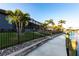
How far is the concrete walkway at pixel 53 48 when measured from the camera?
16.4 feet

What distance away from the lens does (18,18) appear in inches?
233

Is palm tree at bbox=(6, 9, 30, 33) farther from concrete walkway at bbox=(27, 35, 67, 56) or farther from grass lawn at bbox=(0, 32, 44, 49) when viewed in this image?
concrete walkway at bbox=(27, 35, 67, 56)

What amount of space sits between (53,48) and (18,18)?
128cm

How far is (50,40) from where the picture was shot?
19.4 feet

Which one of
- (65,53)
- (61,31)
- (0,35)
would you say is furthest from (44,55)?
(0,35)

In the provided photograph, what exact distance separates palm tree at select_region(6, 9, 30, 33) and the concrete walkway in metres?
0.70

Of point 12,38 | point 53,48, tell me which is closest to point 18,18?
point 12,38

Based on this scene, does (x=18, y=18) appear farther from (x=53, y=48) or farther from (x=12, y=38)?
(x=53, y=48)

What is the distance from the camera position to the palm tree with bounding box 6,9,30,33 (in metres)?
5.46

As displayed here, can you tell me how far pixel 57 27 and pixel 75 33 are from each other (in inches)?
20.7

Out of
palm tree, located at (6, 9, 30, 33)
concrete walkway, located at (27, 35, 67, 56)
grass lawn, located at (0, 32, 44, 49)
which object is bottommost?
concrete walkway, located at (27, 35, 67, 56)

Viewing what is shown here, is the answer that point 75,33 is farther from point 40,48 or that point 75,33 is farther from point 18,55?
point 18,55

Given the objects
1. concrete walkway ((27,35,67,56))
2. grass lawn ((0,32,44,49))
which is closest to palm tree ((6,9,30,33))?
grass lawn ((0,32,44,49))

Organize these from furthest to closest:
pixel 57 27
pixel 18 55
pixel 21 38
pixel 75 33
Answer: pixel 21 38 < pixel 57 27 < pixel 75 33 < pixel 18 55
